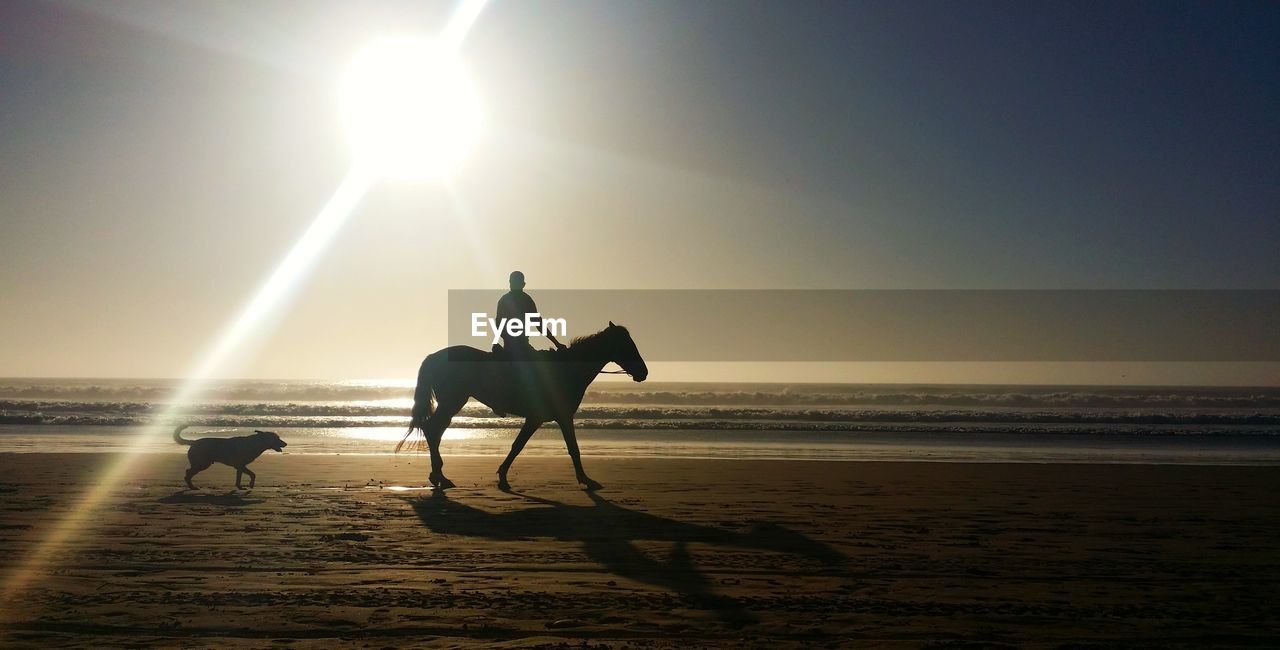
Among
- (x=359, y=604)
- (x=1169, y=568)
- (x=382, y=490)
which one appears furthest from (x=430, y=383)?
(x=1169, y=568)

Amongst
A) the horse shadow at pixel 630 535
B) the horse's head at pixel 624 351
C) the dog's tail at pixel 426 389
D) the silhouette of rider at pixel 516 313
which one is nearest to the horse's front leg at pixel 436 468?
the dog's tail at pixel 426 389

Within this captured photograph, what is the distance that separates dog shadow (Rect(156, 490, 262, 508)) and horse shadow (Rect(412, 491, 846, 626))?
186 centimetres

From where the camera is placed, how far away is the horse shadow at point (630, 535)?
5.45 m

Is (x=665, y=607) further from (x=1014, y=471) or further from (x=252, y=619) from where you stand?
(x=1014, y=471)

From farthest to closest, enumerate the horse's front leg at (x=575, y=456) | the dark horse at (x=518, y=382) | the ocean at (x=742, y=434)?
the ocean at (x=742, y=434), the dark horse at (x=518, y=382), the horse's front leg at (x=575, y=456)

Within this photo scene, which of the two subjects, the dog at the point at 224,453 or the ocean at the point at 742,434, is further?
the ocean at the point at 742,434

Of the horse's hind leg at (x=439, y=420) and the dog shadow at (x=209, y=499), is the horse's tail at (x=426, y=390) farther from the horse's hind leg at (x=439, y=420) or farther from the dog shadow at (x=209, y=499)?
the dog shadow at (x=209, y=499)

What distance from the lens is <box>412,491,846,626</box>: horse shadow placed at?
215 inches

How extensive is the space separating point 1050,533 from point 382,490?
7.56 metres

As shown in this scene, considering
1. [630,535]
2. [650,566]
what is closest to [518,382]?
[630,535]

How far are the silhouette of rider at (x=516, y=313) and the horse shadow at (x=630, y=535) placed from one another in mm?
2077

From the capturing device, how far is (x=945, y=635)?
14.3ft

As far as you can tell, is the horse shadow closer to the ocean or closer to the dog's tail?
the dog's tail

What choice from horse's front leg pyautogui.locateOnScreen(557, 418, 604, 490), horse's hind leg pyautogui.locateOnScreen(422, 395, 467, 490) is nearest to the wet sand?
horse's front leg pyautogui.locateOnScreen(557, 418, 604, 490)
